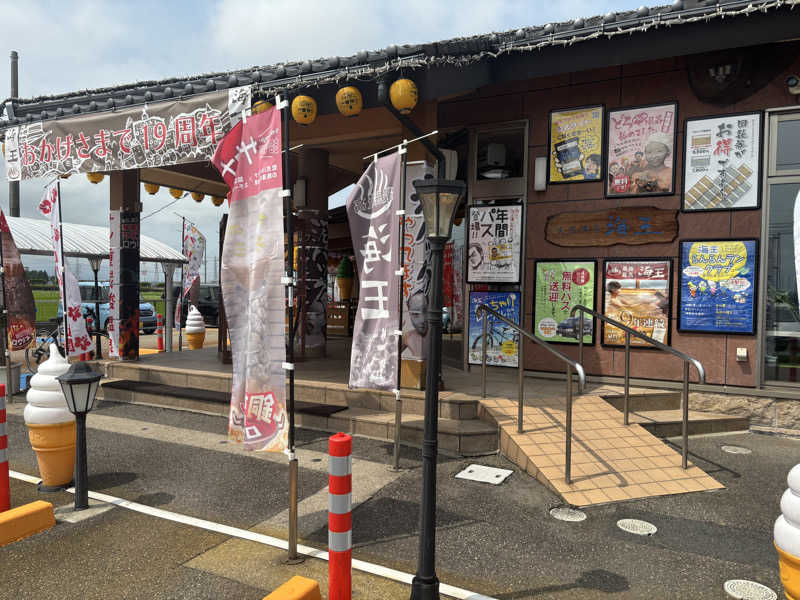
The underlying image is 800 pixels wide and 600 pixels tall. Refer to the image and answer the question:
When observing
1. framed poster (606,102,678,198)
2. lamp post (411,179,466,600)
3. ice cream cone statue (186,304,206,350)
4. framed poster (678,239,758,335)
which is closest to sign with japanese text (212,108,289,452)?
lamp post (411,179,466,600)

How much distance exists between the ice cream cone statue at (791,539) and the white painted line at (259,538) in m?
1.58

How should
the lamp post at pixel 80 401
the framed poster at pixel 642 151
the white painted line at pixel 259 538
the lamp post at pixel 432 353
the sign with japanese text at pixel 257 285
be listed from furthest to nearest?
the framed poster at pixel 642 151 < the lamp post at pixel 80 401 < the sign with japanese text at pixel 257 285 < the white painted line at pixel 259 538 < the lamp post at pixel 432 353

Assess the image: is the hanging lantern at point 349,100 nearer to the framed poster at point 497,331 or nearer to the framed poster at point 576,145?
the framed poster at point 576,145

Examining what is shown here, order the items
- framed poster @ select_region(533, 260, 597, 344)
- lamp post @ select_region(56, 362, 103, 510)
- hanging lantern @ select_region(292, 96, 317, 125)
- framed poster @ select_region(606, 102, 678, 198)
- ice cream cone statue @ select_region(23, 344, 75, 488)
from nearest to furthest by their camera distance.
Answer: lamp post @ select_region(56, 362, 103, 510), ice cream cone statue @ select_region(23, 344, 75, 488), hanging lantern @ select_region(292, 96, 317, 125), framed poster @ select_region(606, 102, 678, 198), framed poster @ select_region(533, 260, 597, 344)

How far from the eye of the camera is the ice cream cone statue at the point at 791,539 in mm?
2359

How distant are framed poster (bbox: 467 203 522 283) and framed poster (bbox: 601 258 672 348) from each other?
4.53ft

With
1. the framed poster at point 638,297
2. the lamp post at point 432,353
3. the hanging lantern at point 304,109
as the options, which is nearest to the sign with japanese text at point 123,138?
the hanging lantern at point 304,109

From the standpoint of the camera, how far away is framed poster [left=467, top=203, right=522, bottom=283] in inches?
328

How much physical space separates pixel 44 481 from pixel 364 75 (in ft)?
18.6

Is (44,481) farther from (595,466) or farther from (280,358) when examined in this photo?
(595,466)

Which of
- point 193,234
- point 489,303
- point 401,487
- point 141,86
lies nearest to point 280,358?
point 401,487

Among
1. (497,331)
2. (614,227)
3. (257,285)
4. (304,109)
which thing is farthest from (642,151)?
(257,285)

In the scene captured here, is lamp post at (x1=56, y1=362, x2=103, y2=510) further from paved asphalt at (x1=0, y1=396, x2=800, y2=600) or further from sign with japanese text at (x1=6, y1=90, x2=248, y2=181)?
sign with japanese text at (x1=6, y1=90, x2=248, y2=181)

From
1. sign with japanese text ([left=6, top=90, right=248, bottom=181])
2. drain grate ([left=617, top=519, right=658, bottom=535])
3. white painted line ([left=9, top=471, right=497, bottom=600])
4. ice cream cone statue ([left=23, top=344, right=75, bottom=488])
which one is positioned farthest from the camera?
sign with japanese text ([left=6, top=90, right=248, bottom=181])
